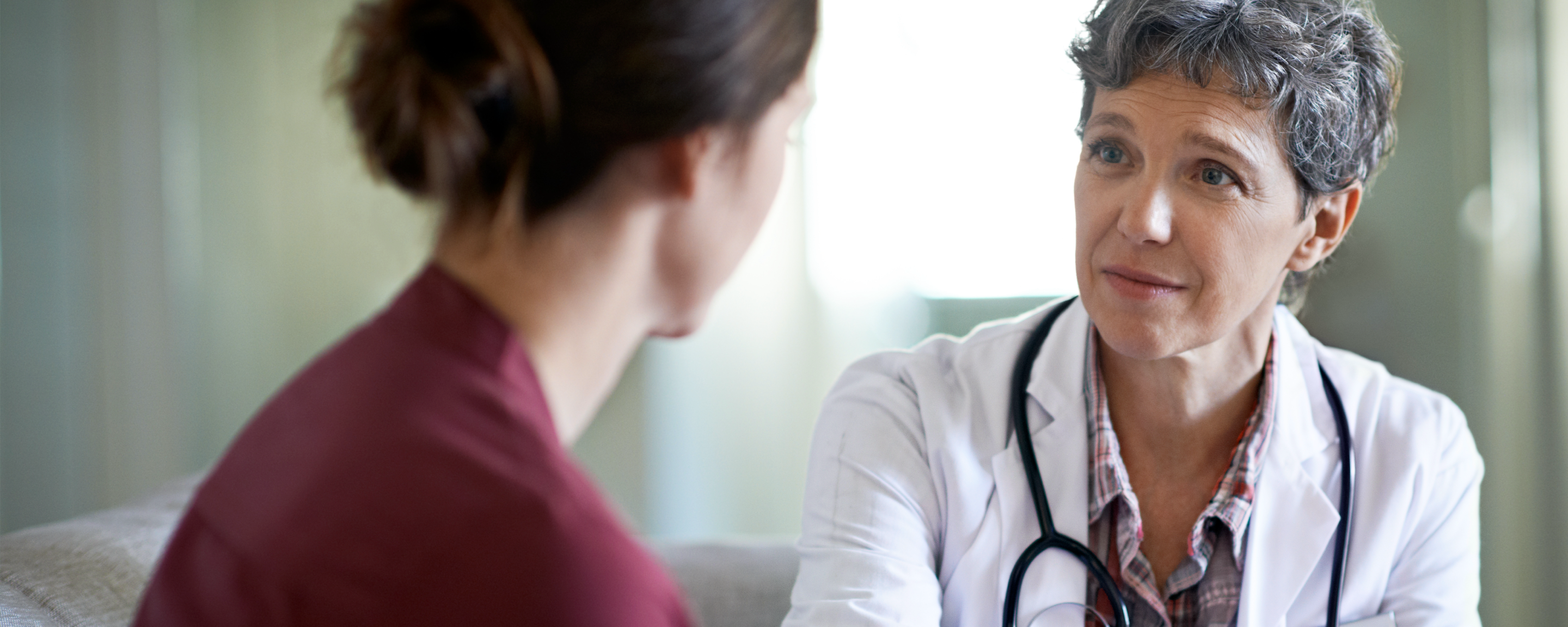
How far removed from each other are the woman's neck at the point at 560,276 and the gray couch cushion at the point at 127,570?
2.30ft

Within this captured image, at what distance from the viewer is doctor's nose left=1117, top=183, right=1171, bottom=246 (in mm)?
1097

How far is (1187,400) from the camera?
125 centimetres

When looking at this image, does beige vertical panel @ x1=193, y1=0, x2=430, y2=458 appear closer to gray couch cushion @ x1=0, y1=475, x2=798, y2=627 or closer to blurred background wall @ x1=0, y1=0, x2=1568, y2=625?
blurred background wall @ x1=0, y1=0, x2=1568, y2=625

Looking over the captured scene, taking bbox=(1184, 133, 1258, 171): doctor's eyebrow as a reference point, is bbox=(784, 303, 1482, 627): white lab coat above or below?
below

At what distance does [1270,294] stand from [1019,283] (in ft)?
3.92

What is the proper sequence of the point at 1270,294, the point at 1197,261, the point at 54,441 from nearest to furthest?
the point at 1197,261, the point at 1270,294, the point at 54,441

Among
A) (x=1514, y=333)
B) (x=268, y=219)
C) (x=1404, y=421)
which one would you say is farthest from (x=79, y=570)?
(x=1514, y=333)

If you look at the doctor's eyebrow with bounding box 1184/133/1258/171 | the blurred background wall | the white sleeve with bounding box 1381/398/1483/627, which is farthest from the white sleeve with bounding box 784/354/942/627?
the blurred background wall

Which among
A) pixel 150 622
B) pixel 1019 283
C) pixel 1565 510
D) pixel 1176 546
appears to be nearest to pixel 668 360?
pixel 1019 283

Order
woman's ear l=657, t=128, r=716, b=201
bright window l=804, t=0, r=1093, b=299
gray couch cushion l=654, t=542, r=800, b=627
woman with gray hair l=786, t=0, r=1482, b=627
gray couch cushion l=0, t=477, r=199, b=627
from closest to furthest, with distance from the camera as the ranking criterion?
woman's ear l=657, t=128, r=716, b=201 → gray couch cushion l=0, t=477, r=199, b=627 → woman with gray hair l=786, t=0, r=1482, b=627 → gray couch cushion l=654, t=542, r=800, b=627 → bright window l=804, t=0, r=1093, b=299

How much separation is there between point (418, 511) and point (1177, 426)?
101 centimetres

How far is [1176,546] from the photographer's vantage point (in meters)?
1.18

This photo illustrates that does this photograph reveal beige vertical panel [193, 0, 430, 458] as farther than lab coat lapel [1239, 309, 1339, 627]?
Yes

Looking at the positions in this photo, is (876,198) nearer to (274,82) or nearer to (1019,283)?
(1019,283)
